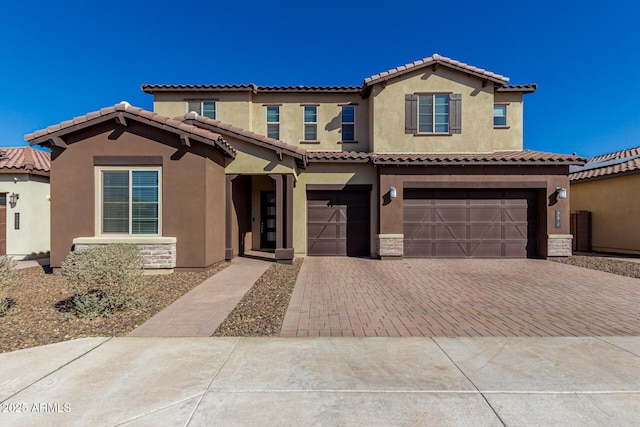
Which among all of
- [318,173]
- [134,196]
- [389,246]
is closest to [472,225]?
[389,246]

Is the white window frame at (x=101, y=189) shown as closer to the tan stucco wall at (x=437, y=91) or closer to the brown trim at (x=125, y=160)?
the brown trim at (x=125, y=160)

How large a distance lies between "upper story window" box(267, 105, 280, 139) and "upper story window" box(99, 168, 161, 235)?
265 inches

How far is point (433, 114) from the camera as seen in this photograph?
44.8ft

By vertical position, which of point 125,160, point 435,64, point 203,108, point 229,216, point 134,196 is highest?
point 435,64

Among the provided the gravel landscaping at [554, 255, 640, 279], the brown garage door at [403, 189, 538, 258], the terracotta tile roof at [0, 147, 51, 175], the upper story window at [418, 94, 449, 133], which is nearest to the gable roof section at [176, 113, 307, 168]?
the brown garage door at [403, 189, 538, 258]

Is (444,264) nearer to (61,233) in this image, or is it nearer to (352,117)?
(352,117)

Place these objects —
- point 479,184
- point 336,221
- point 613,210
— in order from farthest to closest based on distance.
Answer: point 613,210
point 336,221
point 479,184

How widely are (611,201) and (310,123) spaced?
1376cm

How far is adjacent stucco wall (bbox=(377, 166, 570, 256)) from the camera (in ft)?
39.8

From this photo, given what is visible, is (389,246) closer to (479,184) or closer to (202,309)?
(479,184)

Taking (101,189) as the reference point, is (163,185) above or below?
above

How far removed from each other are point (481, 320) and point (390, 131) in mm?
9836

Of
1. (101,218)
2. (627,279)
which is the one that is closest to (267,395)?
(101,218)

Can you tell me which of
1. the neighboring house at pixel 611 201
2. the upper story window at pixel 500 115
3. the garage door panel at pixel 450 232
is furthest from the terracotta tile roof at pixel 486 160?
the neighboring house at pixel 611 201
